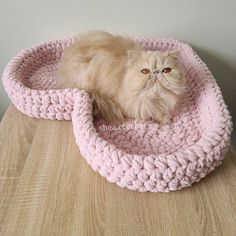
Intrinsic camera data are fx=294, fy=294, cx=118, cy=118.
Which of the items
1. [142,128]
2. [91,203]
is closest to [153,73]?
[142,128]

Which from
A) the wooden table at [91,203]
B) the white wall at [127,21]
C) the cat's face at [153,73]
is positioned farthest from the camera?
the white wall at [127,21]

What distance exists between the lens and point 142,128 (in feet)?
2.54

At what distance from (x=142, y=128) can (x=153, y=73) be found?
15cm

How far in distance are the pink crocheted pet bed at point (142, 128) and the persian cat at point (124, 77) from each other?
0.12 ft

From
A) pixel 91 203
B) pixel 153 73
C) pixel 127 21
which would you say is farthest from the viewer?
pixel 127 21

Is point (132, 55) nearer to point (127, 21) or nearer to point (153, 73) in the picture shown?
point (153, 73)

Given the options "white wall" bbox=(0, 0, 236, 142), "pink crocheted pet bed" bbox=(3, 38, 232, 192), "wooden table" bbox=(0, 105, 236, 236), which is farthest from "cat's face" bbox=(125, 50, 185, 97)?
"white wall" bbox=(0, 0, 236, 142)

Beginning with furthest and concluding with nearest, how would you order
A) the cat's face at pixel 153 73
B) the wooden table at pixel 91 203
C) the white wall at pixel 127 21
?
the white wall at pixel 127 21
the cat's face at pixel 153 73
the wooden table at pixel 91 203

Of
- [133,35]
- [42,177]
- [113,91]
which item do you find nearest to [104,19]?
[133,35]

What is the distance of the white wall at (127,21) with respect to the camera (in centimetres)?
102

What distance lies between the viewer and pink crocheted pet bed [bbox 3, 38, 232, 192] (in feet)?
1.95

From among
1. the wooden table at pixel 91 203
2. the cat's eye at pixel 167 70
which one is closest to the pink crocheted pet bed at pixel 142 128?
the wooden table at pixel 91 203

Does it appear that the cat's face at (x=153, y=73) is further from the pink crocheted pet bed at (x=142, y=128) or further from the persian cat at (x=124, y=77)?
the pink crocheted pet bed at (x=142, y=128)

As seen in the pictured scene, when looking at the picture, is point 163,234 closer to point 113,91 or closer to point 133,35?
point 113,91
